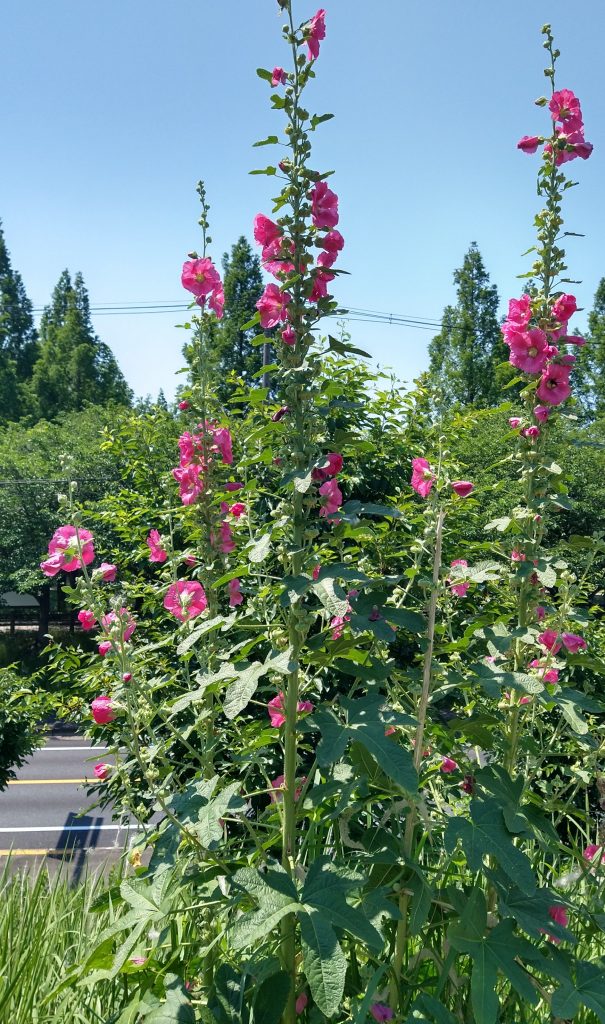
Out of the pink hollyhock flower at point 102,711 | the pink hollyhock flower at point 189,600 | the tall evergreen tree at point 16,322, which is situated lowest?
the pink hollyhock flower at point 102,711

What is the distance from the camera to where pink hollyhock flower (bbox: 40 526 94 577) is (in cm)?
198

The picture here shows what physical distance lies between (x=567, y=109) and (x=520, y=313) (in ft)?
1.98

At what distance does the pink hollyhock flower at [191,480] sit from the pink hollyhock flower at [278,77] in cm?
103

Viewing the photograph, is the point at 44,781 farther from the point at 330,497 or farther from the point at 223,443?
the point at 330,497

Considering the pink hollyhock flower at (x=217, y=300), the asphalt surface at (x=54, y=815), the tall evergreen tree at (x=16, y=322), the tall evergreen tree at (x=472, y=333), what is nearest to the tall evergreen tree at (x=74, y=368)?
the tall evergreen tree at (x=16, y=322)

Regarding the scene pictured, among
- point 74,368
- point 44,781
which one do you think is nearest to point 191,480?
point 44,781

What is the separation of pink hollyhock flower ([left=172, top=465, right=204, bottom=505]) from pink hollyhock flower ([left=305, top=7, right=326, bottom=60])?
3.67ft

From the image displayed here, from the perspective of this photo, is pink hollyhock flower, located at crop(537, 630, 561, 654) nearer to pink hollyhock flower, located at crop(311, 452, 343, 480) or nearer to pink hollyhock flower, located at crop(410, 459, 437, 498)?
pink hollyhock flower, located at crop(410, 459, 437, 498)

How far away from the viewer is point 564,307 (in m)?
2.10

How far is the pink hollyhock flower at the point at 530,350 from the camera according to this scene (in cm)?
209

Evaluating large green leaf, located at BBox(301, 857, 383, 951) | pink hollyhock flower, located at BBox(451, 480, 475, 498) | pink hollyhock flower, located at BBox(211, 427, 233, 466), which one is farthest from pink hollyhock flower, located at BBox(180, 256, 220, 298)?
large green leaf, located at BBox(301, 857, 383, 951)

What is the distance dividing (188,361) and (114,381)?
3163 centimetres

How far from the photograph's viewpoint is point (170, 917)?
73.1 inches

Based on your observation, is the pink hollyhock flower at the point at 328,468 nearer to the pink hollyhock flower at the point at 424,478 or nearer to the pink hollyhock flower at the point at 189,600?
the pink hollyhock flower at the point at 424,478
